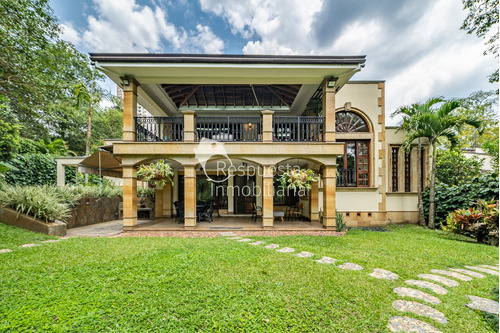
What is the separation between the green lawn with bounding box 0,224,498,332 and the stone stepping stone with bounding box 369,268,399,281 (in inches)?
6.0

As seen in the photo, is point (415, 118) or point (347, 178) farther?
point (347, 178)

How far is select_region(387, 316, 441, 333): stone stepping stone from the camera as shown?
228cm

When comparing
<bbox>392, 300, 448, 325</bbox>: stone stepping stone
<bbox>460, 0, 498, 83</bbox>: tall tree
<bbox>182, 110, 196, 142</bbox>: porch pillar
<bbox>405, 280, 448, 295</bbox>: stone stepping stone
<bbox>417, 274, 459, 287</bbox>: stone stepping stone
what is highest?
<bbox>460, 0, 498, 83</bbox>: tall tree

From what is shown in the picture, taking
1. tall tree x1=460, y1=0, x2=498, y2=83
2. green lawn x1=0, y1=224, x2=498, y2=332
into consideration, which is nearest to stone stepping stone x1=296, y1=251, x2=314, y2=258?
green lawn x1=0, y1=224, x2=498, y2=332

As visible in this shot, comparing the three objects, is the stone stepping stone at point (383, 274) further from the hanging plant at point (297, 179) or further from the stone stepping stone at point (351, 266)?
the hanging plant at point (297, 179)

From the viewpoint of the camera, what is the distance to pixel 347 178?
10477mm

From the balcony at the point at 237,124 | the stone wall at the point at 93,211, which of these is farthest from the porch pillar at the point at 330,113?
the stone wall at the point at 93,211

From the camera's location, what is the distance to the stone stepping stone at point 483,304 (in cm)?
269

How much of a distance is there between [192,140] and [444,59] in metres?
13.8

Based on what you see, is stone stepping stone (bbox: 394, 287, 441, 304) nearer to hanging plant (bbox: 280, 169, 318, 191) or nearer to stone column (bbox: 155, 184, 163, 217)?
hanging plant (bbox: 280, 169, 318, 191)

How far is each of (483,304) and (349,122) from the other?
9078 millimetres

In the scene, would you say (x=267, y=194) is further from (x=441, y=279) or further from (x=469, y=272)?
(x=469, y=272)

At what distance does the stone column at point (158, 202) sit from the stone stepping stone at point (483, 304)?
11501mm

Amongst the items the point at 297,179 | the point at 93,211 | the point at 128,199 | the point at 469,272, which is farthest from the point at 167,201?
the point at 469,272
